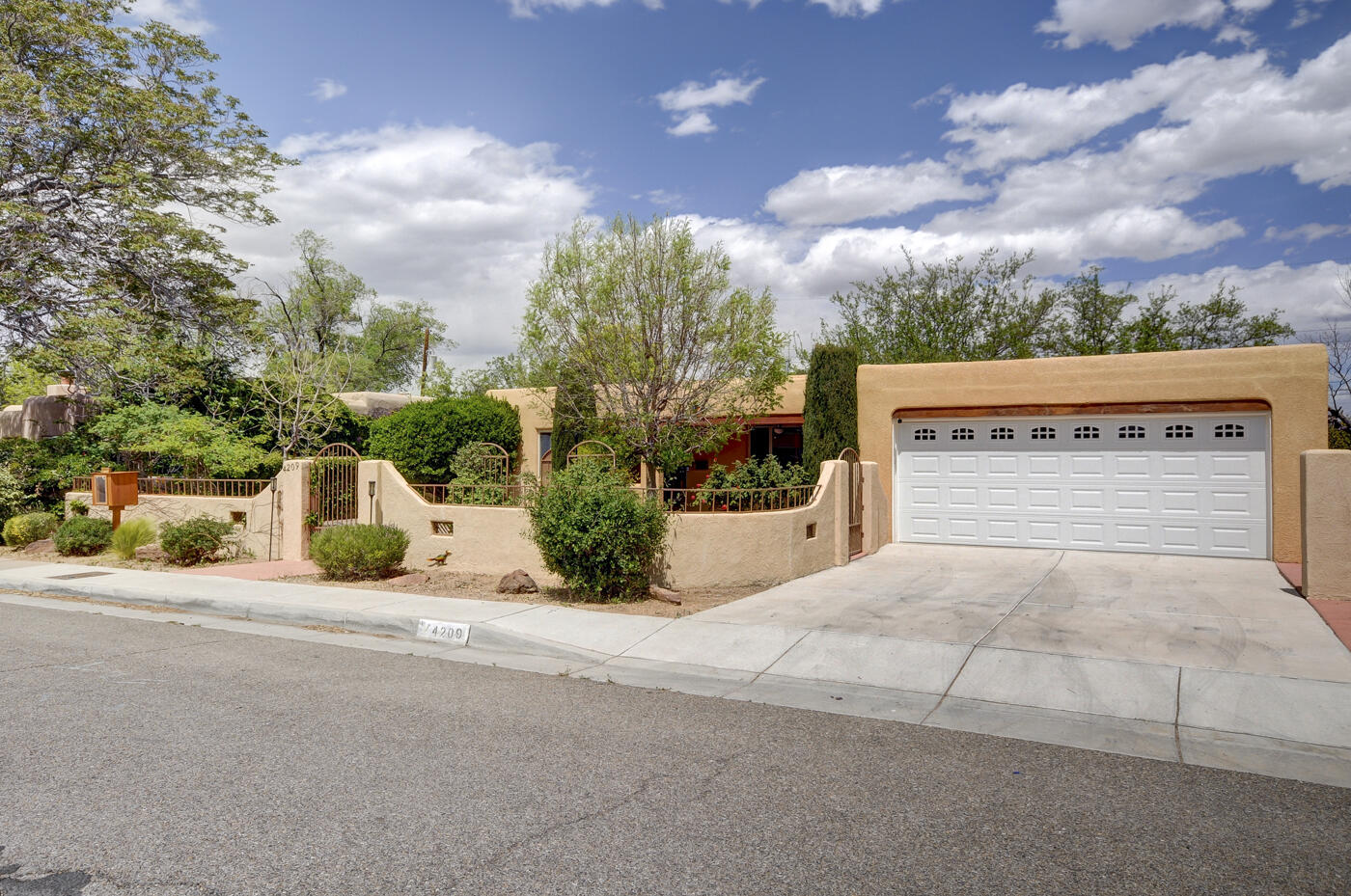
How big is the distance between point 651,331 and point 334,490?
5.80 m

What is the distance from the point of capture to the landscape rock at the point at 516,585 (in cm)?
1078

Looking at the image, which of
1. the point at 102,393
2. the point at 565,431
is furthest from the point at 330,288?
the point at 565,431

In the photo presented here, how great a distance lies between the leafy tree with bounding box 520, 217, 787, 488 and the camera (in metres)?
14.0

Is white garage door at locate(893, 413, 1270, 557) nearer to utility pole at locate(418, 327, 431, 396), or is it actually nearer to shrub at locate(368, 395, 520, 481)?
shrub at locate(368, 395, 520, 481)

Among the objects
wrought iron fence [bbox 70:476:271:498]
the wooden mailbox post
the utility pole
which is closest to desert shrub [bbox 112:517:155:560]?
the wooden mailbox post

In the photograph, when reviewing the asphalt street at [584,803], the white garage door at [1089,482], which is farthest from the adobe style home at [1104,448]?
the asphalt street at [584,803]

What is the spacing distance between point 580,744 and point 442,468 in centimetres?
1397

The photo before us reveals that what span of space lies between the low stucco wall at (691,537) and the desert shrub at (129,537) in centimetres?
387

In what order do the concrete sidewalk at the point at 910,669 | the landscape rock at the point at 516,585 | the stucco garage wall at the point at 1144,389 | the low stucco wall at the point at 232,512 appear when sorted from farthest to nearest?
the low stucco wall at the point at 232,512
the stucco garage wall at the point at 1144,389
the landscape rock at the point at 516,585
the concrete sidewalk at the point at 910,669

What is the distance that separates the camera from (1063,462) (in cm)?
1445

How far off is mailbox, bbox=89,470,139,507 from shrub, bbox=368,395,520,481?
472cm

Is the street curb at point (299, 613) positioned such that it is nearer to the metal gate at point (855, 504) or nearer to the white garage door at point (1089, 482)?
the metal gate at point (855, 504)

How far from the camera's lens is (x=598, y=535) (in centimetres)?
983

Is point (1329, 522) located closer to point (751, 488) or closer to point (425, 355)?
point (751, 488)
